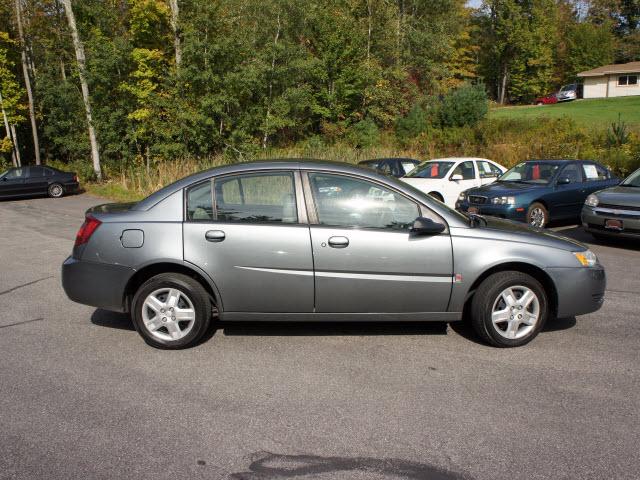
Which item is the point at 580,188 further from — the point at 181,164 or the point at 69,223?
the point at 181,164

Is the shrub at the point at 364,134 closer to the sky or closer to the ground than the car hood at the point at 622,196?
closer to the sky

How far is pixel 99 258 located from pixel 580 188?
35.6 ft

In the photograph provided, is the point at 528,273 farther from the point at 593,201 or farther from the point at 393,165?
the point at 393,165

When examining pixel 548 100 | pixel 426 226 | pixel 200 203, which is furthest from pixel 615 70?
pixel 200 203

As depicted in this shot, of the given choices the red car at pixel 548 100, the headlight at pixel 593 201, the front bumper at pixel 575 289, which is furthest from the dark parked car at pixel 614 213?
the red car at pixel 548 100

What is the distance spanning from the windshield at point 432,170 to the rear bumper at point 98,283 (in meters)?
10.6

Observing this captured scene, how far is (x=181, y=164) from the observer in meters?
22.5

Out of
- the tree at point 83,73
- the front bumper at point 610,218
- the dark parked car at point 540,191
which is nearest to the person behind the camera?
the front bumper at point 610,218

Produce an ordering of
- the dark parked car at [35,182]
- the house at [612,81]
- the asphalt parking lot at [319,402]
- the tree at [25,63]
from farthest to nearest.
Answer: the house at [612,81] → the tree at [25,63] → the dark parked car at [35,182] → the asphalt parking lot at [319,402]

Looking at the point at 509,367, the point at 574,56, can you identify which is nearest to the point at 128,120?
the point at 509,367

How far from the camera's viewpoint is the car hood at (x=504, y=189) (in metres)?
11.6

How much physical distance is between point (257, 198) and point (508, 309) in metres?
2.40

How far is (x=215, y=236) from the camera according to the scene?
15.6 ft

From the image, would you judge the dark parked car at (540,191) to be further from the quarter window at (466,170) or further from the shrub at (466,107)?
the shrub at (466,107)
